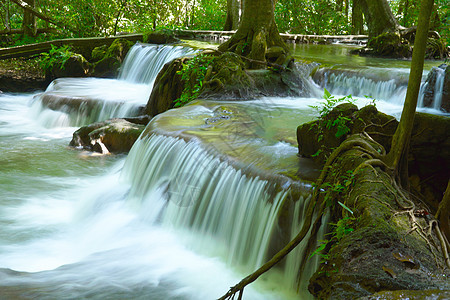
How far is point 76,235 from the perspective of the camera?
5348 mm

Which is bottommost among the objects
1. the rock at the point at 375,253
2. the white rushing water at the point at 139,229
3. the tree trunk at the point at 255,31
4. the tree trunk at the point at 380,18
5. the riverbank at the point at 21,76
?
the white rushing water at the point at 139,229

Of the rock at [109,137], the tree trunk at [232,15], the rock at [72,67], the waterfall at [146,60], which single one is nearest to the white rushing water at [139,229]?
the rock at [109,137]

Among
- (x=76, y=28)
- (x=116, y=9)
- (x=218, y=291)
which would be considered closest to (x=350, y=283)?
(x=218, y=291)

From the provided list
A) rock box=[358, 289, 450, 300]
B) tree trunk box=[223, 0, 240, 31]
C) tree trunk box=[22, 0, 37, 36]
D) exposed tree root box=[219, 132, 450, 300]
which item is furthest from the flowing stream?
tree trunk box=[223, 0, 240, 31]

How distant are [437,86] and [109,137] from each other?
226 inches

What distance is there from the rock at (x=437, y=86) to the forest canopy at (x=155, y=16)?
5977 millimetres

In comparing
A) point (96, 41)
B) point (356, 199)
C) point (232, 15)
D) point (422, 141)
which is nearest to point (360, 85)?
point (422, 141)

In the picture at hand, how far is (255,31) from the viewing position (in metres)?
9.28

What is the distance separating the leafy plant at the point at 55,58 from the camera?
13.4 m

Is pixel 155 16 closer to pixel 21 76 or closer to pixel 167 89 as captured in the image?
pixel 21 76

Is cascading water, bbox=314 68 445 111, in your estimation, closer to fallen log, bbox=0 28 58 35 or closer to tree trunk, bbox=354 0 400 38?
tree trunk, bbox=354 0 400 38

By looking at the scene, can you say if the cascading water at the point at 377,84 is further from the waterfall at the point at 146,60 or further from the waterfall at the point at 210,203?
the waterfall at the point at 210,203

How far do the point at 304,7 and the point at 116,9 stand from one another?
8.38m

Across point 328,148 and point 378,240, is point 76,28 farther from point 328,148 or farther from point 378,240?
point 378,240
